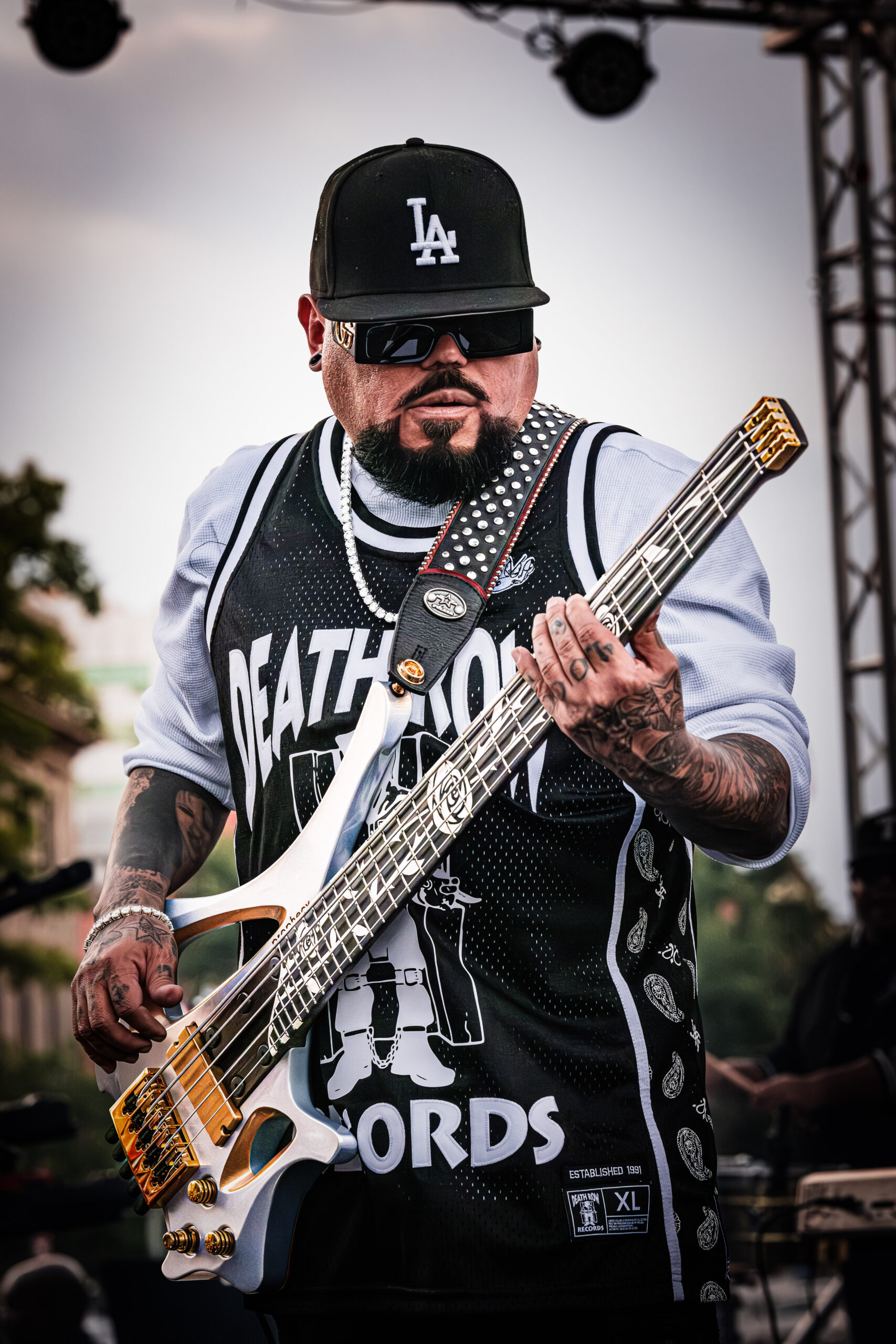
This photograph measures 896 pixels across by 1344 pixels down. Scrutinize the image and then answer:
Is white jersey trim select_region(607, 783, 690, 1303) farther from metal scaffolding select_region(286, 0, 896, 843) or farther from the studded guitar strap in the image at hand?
metal scaffolding select_region(286, 0, 896, 843)

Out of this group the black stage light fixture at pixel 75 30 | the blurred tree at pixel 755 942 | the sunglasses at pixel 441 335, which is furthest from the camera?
the blurred tree at pixel 755 942

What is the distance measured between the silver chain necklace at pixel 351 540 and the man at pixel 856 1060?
11.9ft

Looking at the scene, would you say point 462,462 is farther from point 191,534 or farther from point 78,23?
point 78,23

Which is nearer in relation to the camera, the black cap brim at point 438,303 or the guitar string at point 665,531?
the guitar string at point 665,531

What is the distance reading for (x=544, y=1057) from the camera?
1.53m

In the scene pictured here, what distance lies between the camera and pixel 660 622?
158 centimetres

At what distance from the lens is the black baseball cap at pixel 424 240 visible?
1574 mm

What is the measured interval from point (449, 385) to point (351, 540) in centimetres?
24

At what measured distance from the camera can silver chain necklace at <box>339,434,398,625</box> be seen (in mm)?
1687

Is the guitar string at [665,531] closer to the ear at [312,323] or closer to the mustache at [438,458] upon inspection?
the mustache at [438,458]

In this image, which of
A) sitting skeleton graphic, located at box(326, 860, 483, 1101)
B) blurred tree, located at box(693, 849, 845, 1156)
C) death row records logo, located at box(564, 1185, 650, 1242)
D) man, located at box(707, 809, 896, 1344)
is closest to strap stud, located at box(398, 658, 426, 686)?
sitting skeleton graphic, located at box(326, 860, 483, 1101)

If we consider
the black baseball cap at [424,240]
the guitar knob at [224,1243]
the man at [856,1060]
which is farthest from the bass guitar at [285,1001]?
the man at [856,1060]

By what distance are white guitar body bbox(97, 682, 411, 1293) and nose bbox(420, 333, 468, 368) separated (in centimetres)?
38

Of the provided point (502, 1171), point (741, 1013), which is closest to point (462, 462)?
point (502, 1171)
